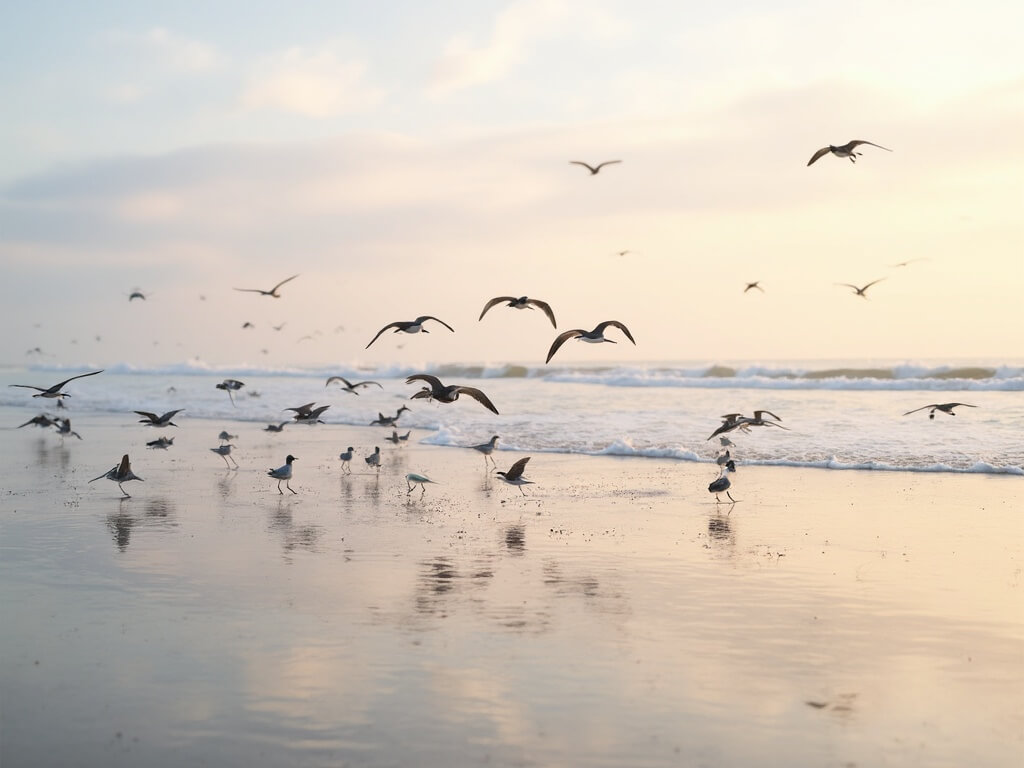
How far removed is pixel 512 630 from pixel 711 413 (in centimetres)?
2750

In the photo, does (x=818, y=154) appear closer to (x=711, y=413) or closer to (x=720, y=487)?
(x=720, y=487)

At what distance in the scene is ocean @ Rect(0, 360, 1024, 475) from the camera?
25.2 m

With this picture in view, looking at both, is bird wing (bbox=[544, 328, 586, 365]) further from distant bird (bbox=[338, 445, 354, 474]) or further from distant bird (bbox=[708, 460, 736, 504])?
distant bird (bbox=[338, 445, 354, 474])

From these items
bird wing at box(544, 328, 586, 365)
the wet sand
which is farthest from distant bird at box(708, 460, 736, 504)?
bird wing at box(544, 328, 586, 365)

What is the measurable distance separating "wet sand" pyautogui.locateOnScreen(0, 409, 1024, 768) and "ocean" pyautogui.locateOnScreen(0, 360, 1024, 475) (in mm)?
6587

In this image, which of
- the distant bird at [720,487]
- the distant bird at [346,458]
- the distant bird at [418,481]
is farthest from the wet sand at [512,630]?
the distant bird at [346,458]

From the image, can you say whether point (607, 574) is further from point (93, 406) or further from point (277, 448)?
point (93, 406)

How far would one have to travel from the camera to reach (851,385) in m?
52.9

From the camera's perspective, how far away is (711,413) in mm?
36219

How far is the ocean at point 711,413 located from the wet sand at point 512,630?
6.59 meters

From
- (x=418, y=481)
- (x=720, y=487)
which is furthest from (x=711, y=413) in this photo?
(x=418, y=481)

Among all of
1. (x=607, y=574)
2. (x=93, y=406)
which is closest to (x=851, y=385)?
(x=93, y=406)

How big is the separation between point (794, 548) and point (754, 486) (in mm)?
6500

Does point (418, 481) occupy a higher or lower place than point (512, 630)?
higher
